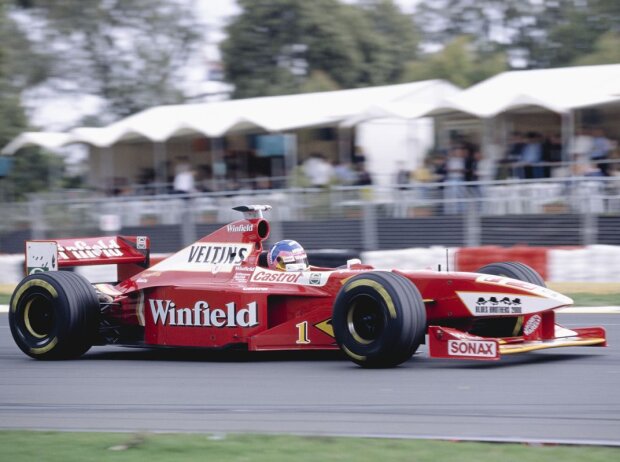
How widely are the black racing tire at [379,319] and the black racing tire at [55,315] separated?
2.59m

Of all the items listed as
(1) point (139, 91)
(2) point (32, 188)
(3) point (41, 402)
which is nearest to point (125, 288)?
(3) point (41, 402)

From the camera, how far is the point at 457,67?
133 feet

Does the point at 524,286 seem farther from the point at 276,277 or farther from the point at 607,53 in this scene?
the point at 607,53

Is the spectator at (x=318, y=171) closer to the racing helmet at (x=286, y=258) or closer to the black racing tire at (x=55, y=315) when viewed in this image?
the black racing tire at (x=55, y=315)

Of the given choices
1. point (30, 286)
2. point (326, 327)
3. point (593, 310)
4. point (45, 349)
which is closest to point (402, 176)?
point (593, 310)

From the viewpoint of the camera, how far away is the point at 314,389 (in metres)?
8.17

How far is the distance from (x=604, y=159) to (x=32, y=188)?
2338 cm

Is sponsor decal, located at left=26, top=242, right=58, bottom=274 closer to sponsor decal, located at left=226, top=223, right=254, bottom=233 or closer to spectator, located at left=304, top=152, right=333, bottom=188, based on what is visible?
sponsor decal, located at left=226, top=223, right=254, bottom=233

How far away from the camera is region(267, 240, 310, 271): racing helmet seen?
10.0 m

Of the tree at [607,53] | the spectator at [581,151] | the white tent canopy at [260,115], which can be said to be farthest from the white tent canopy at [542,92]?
the tree at [607,53]

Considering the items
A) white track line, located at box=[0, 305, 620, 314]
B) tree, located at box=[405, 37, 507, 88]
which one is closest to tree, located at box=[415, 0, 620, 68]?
tree, located at box=[405, 37, 507, 88]

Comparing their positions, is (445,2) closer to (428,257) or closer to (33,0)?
(33,0)

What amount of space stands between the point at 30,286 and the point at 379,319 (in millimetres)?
3529

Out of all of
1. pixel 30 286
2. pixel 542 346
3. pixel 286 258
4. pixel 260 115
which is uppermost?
pixel 260 115
